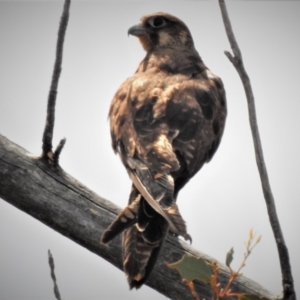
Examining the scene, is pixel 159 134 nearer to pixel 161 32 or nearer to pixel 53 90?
pixel 53 90

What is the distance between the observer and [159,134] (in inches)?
143

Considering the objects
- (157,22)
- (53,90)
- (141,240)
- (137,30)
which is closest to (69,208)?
(141,240)

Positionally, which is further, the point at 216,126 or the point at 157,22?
the point at 157,22

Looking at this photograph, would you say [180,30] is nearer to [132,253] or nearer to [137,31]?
[137,31]

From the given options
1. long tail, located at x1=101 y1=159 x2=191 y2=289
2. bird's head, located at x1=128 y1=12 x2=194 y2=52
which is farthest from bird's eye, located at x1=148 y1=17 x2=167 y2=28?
long tail, located at x1=101 y1=159 x2=191 y2=289

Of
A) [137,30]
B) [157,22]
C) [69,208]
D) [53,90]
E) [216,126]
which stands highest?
[157,22]

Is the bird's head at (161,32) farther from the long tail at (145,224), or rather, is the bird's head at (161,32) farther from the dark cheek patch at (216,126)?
the long tail at (145,224)

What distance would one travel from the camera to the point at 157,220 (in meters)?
3.12

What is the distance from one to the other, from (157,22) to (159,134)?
5.55 ft

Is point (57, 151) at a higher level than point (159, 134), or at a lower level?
lower

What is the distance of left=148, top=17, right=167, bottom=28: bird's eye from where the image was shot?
16.7 feet

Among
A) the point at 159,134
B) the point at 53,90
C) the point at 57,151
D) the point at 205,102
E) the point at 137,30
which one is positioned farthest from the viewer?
the point at 137,30

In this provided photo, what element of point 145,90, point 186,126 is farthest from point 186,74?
point 186,126

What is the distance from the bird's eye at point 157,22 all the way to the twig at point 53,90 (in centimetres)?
192
